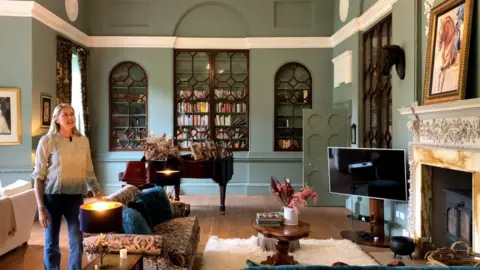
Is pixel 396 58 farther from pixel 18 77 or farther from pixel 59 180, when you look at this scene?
pixel 18 77

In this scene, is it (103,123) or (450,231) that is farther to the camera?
(103,123)

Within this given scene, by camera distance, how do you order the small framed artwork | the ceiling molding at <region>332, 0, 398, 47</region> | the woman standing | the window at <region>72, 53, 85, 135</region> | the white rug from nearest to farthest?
the woman standing → the white rug → the ceiling molding at <region>332, 0, 398, 47</region> → the small framed artwork → the window at <region>72, 53, 85, 135</region>

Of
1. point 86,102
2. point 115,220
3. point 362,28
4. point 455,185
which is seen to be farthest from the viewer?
point 86,102

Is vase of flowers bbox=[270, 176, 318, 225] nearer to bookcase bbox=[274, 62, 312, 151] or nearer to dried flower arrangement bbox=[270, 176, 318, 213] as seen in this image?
dried flower arrangement bbox=[270, 176, 318, 213]

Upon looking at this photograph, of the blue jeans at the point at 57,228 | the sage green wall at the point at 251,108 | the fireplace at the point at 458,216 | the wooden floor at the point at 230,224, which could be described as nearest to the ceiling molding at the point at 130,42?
the sage green wall at the point at 251,108

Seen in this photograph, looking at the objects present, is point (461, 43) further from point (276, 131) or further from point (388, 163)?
point (276, 131)

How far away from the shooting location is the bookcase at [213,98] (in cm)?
856

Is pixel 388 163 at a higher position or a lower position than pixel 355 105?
lower

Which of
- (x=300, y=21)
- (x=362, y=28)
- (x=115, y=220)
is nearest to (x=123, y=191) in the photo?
(x=115, y=220)

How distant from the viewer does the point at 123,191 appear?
3957 mm

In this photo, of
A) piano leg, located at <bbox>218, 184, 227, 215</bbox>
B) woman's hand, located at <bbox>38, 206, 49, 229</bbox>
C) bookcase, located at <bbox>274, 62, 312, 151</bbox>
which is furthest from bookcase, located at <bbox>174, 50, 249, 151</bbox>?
woman's hand, located at <bbox>38, 206, 49, 229</bbox>

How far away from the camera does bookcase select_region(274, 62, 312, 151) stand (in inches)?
336

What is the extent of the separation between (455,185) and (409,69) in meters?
1.38

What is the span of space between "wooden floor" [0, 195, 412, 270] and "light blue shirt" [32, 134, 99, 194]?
142 cm
